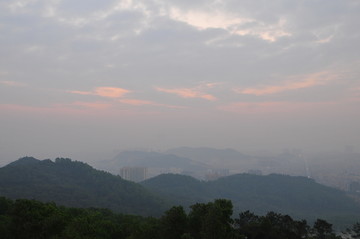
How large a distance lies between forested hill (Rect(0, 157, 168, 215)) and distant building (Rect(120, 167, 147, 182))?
169 ft

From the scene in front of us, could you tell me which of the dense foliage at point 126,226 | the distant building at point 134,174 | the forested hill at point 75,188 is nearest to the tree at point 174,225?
the dense foliage at point 126,226

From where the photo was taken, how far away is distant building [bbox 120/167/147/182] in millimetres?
149875

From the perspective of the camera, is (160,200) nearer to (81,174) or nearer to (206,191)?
(81,174)

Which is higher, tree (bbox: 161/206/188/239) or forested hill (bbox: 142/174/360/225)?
tree (bbox: 161/206/188/239)

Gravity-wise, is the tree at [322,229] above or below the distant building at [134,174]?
below

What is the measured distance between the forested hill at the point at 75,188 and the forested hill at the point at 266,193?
1333cm

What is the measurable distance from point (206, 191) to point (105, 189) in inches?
1755

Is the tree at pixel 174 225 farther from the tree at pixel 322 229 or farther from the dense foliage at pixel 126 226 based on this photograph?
the tree at pixel 322 229

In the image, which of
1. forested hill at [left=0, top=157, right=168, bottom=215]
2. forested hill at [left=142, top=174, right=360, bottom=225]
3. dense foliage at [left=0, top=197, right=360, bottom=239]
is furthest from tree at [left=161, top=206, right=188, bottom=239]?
forested hill at [left=142, top=174, right=360, bottom=225]

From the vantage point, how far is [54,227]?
69.8ft

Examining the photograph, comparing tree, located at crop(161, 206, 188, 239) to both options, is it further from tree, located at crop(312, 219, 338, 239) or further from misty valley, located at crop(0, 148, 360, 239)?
tree, located at crop(312, 219, 338, 239)

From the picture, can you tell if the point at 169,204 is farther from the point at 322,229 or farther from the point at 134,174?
the point at 134,174

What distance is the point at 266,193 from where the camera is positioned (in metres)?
116

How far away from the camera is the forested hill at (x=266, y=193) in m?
94.1
